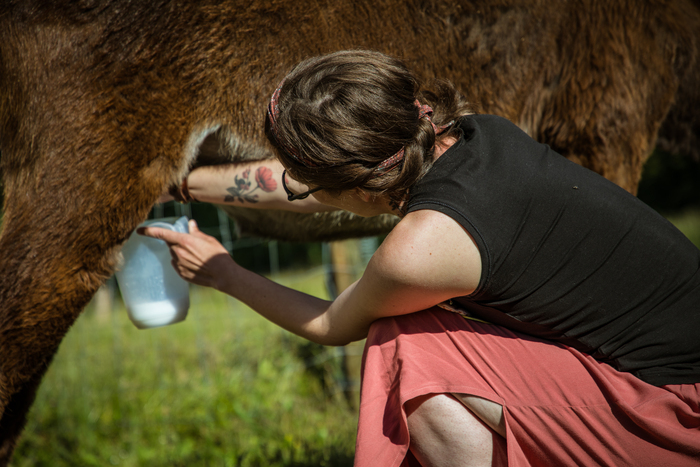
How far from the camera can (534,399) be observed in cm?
133

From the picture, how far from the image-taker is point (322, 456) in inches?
98.5

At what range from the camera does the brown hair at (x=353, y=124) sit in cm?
121

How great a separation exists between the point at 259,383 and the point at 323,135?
2.52 meters

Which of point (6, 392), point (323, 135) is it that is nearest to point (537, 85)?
point (323, 135)

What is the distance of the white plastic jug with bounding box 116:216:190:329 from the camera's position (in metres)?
1.96

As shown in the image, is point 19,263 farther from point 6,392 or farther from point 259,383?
point 259,383

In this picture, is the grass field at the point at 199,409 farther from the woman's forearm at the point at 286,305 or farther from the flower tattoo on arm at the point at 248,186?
the flower tattoo on arm at the point at 248,186

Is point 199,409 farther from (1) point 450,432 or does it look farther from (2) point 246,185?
A: (1) point 450,432

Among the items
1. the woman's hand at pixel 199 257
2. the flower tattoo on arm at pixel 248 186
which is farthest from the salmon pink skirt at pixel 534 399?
the flower tattoo on arm at pixel 248 186

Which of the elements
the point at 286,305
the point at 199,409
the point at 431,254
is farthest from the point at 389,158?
the point at 199,409

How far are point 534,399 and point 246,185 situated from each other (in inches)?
46.4

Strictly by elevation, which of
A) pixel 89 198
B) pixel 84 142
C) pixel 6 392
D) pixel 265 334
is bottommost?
pixel 265 334

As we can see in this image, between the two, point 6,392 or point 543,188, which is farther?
point 6,392

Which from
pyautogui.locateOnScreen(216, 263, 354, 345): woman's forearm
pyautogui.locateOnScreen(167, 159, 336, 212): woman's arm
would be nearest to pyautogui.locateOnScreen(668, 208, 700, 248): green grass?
pyautogui.locateOnScreen(167, 159, 336, 212): woman's arm
